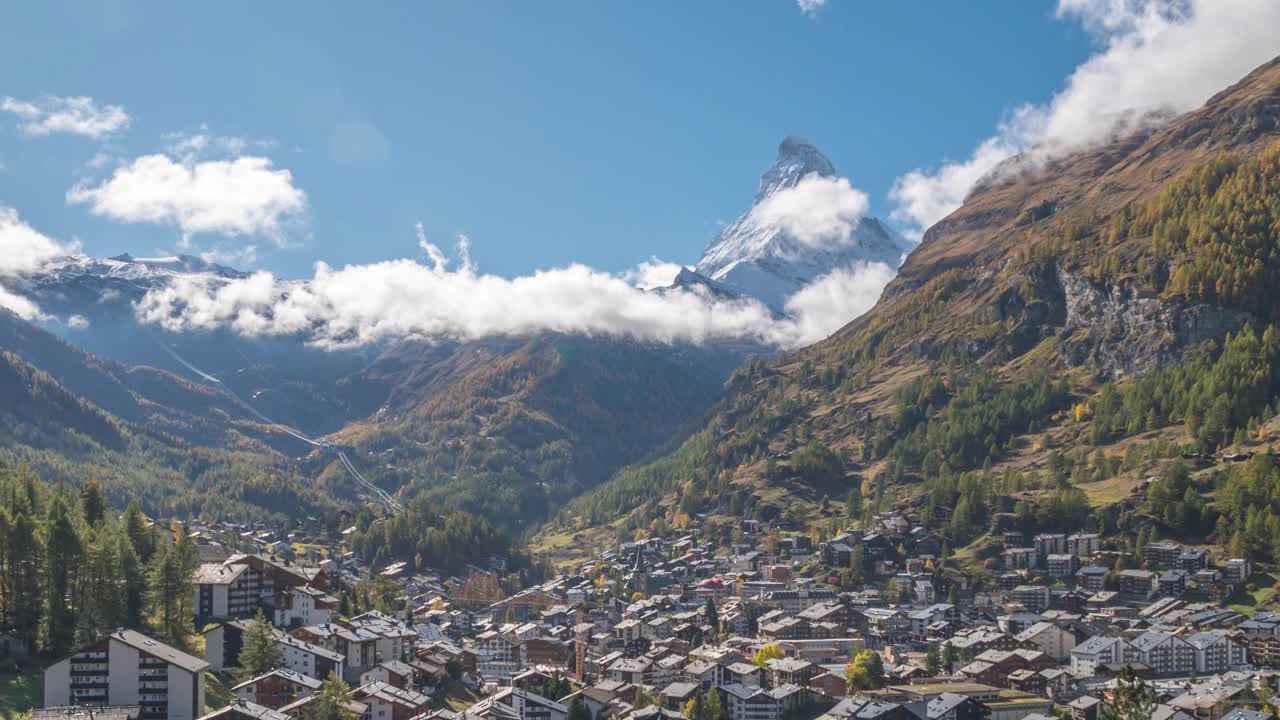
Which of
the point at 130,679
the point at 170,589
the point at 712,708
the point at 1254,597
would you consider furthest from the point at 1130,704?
the point at 1254,597

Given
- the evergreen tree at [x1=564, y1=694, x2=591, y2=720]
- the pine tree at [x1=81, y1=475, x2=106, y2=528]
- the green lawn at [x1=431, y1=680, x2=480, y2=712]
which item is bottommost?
the evergreen tree at [x1=564, y1=694, x2=591, y2=720]

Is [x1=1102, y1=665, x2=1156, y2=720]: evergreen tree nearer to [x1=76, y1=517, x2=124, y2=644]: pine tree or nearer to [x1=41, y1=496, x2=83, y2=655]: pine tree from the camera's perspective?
[x1=76, y1=517, x2=124, y2=644]: pine tree

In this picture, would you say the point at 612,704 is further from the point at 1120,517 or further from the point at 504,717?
the point at 1120,517

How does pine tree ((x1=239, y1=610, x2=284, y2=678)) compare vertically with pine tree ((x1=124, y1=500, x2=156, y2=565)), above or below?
below

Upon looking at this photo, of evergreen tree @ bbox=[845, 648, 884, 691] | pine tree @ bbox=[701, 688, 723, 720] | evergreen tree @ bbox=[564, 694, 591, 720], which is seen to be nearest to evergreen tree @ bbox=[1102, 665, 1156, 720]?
evergreen tree @ bbox=[845, 648, 884, 691]

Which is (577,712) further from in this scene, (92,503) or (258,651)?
(92,503)

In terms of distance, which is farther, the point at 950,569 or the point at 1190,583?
the point at 950,569

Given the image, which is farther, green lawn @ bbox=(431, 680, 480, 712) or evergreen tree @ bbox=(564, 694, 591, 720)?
green lawn @ bbox=(431, 680, 480, 712)

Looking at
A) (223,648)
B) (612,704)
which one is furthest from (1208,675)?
(223,648)

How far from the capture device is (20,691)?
305 feet

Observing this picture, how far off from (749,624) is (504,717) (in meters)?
67.0

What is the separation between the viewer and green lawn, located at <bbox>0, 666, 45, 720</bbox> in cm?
8799

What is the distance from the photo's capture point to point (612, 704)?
13175cm

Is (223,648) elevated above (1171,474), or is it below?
below
